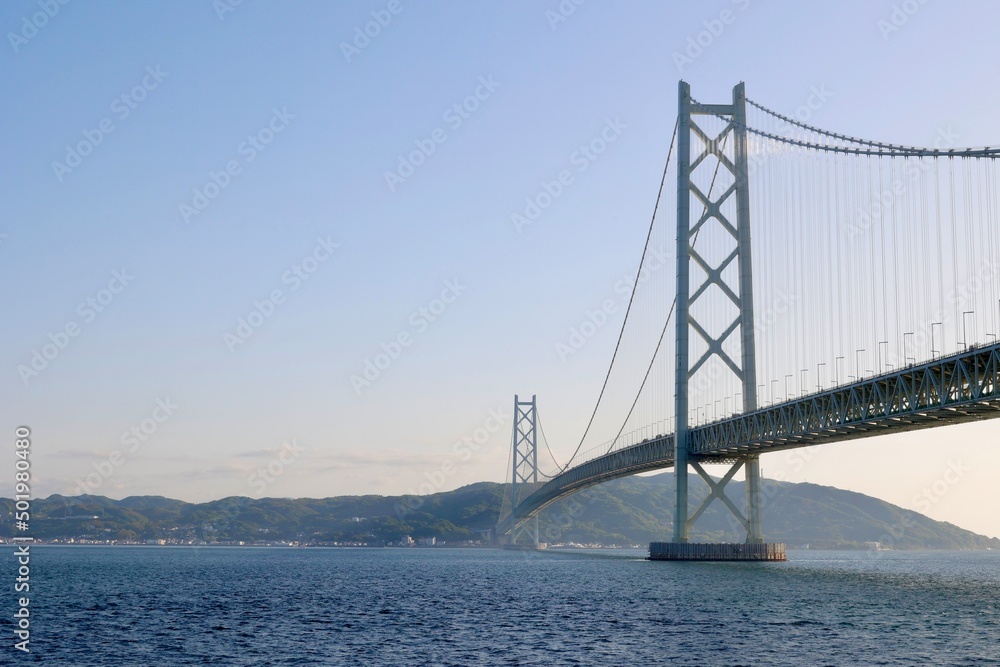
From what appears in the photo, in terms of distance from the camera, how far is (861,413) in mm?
47688

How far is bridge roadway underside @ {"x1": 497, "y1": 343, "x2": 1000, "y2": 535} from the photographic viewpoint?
4019 cm

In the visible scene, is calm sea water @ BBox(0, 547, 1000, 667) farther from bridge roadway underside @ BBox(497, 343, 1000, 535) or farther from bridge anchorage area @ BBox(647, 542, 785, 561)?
bridge anchorage area @ BBox(647, 542, 785, 561)

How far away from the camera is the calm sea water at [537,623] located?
91.1 feet

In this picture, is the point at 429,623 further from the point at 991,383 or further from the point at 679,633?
the point at 991,383

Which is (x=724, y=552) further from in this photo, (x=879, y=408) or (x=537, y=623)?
(x=537, y=623)

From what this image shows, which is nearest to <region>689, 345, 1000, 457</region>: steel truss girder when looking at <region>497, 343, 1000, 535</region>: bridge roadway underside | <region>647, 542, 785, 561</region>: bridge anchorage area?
<region>497, 343, 1000, 535</region>: bridge roadway underside

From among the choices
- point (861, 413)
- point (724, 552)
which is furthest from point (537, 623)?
point (724, 552)

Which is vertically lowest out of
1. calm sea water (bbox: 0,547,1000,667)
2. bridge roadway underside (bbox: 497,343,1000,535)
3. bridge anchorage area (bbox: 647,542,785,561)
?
calm sea water (bbox: 0,547,1000,667)

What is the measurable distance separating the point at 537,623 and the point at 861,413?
18.8 m

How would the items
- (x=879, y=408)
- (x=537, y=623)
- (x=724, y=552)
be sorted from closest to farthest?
(x=537, y=623) < (x=879, y=408) < (x=724, y=552)

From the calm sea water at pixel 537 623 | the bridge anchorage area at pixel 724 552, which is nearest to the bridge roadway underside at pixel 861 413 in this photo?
the bridge anchorage area at pixel 724 552

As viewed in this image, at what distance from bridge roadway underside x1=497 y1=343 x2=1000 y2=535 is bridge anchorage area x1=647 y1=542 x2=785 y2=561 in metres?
4.83

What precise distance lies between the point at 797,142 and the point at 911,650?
40.2 metres

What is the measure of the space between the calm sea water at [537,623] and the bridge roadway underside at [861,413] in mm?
6514
